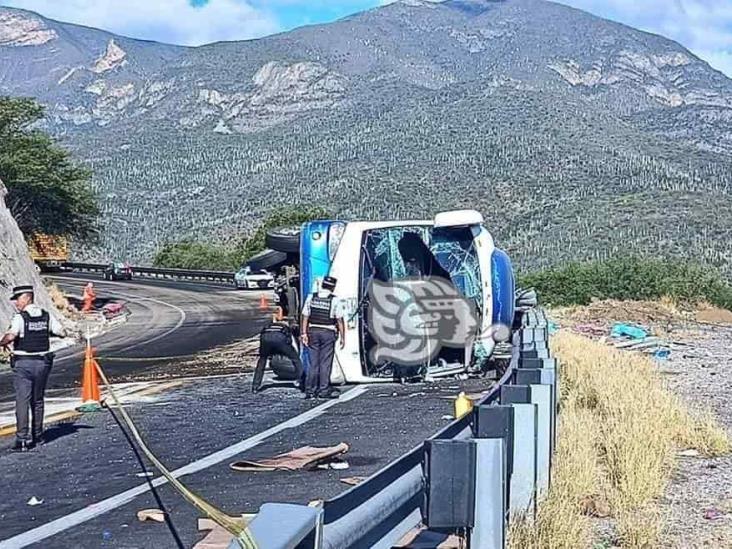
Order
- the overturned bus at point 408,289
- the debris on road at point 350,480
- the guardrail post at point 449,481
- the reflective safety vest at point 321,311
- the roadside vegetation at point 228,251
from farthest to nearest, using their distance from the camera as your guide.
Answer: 1. the roadside vegetation at point 228,251
2. the overturned bus at point 408,289
3. the reflective safety vest at point 321,311
4. the debris on road at point 350,480
5. the guardrail post at point 449,481

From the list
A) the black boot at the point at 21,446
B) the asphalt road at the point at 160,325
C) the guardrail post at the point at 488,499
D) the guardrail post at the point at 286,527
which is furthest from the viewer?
the asphalt road at the point at 160,325

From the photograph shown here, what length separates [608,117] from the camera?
429 feet

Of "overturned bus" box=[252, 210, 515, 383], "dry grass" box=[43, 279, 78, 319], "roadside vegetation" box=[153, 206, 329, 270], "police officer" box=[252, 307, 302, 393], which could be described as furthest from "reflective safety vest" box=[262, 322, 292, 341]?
"roadside vegetation" box=[153, 206, 329, 270]

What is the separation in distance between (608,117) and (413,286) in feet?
393

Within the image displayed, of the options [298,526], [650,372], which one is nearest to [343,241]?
[650,372]

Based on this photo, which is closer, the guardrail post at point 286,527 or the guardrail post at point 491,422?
the guardrail post at point 286,527

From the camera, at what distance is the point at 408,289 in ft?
49.1

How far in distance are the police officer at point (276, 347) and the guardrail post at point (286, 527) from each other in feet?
39.9

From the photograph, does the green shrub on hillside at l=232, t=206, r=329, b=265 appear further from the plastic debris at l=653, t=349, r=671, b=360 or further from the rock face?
the plastic debris at l=653, t=349, r=671, b=360

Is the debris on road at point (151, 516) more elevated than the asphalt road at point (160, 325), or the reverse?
the debris on road at point (151, 516)

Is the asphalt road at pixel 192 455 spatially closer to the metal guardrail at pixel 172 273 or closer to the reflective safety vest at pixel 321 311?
the reflective safety vest at pixel 321 311

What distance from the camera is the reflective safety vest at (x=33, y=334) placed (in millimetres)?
10891

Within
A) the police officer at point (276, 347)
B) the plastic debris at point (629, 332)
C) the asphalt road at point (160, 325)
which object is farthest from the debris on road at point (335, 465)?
the plastic debris at point (629, 332)

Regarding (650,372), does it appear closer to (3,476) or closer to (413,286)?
(413,286)
